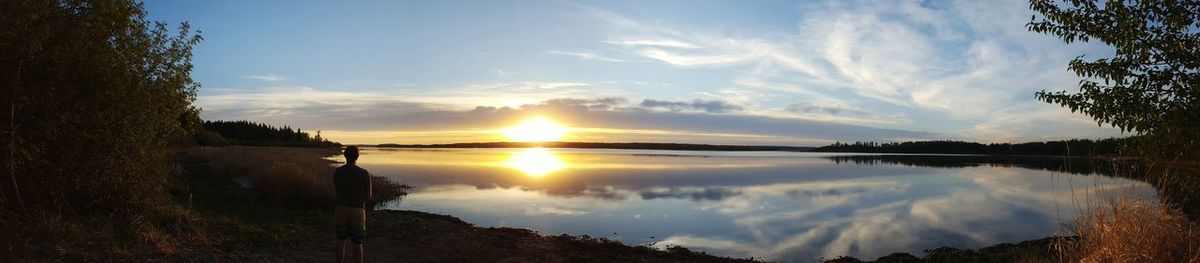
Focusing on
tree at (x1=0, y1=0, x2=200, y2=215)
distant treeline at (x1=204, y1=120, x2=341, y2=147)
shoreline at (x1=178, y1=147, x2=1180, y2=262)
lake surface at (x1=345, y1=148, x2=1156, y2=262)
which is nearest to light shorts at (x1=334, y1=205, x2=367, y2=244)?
shoreline at (x1=178, y1=147, x2=1180, y2=262)

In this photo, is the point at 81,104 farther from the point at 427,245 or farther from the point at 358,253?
the point at 427,245

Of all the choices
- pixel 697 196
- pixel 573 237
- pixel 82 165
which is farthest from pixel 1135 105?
pixel 697 196

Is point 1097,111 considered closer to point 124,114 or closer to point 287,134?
point 124,114

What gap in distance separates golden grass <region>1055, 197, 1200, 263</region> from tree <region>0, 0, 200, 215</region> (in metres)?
16.6

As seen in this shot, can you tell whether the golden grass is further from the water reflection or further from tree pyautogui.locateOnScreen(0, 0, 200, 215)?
the water reflection

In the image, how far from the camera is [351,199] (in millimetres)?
10938

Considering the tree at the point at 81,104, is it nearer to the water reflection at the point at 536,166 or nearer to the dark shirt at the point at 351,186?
the dark shirt at the point at 351,186

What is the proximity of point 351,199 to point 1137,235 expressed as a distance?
11.8 meters

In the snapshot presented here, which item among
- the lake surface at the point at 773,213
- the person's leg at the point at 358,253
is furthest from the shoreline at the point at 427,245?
the person's leg at the point at 358,253

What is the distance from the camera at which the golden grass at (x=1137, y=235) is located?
8.69 meters

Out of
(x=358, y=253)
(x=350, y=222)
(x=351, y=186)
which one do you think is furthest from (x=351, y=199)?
(x=358, y=253)

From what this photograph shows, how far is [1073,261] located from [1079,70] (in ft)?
13.7

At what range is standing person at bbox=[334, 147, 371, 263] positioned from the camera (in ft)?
35.7

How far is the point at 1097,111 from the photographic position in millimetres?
11477
